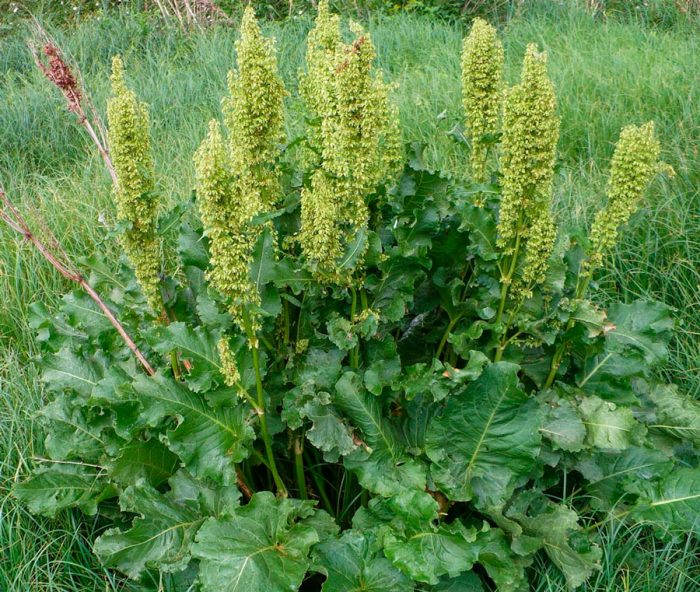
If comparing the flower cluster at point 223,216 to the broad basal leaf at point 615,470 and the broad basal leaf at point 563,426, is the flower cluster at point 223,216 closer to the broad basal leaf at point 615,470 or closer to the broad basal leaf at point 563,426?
the broad basal leaf at point 563,426

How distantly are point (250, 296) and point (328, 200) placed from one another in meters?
0.39

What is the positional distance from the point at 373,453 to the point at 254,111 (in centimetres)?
115

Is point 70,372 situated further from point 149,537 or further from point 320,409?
point 320,409

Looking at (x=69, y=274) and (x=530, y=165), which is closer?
(x=530, y=165)

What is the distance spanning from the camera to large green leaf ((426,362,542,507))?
2.39 meters

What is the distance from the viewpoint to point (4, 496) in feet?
9.53

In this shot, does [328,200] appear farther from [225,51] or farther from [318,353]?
[225,51]

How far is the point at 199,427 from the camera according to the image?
2.38 meters

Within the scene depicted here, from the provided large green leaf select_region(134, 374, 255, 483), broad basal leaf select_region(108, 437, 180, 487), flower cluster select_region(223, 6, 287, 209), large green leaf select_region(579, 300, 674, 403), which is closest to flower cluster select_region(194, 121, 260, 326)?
flower cluster select_region(223, 6, 287, 209)

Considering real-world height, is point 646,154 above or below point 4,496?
above

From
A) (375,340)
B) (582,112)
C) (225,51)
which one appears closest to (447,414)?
(375,340)

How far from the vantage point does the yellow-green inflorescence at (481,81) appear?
2.63 meters

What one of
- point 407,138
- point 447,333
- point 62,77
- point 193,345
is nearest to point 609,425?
point 447,333

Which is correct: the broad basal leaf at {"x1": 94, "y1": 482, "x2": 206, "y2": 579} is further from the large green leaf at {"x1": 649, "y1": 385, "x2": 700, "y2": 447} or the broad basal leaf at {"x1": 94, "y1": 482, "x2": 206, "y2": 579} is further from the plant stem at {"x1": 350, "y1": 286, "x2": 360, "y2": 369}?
the large green leaf at {"x1": 649, "y1": 385, "x2": 700, "y2": 447}
